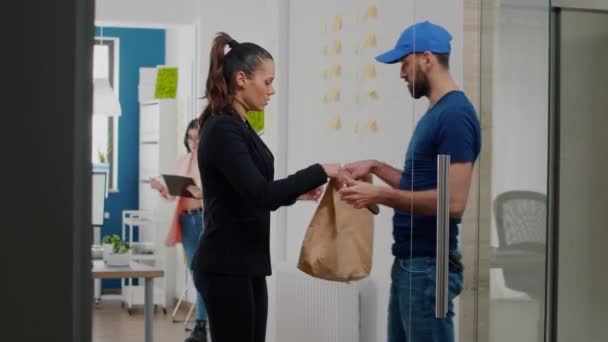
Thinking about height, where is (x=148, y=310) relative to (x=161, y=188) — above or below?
below

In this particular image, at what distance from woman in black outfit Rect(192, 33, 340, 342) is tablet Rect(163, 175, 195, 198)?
377 cm

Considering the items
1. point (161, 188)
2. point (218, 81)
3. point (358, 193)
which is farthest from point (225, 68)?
point (161, 188)

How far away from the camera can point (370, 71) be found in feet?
15.2

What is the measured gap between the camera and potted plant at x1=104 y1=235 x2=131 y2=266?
18.2 ft

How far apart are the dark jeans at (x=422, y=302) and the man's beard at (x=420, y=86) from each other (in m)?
0.55

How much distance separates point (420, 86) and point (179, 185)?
4.30 m

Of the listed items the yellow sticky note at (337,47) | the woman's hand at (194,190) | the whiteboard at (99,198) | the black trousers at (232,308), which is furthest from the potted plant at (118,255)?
the black trousers at (232,308)

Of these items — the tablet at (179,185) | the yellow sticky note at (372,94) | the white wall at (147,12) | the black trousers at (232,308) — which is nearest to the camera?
the black trousers at (232,308)

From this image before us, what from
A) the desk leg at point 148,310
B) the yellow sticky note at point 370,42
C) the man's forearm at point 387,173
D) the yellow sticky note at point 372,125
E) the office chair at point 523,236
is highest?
the yellow sticky note at point 370,42

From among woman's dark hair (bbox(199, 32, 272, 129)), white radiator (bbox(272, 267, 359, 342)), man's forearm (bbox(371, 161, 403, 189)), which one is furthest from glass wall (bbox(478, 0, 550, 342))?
white radiator (bbox(272, 267, 359, 342))

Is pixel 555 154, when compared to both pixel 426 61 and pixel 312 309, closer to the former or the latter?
pixel 426 61

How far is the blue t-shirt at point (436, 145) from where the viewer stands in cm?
297

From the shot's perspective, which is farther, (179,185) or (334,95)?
(179,185)

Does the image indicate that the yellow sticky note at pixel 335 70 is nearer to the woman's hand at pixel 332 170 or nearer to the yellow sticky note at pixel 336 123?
the yellow sticky note at pixel 336 123
